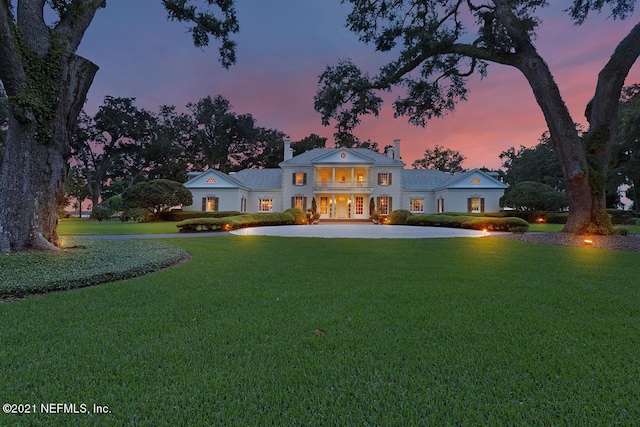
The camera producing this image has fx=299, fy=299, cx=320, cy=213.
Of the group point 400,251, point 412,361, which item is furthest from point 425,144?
point 412,361

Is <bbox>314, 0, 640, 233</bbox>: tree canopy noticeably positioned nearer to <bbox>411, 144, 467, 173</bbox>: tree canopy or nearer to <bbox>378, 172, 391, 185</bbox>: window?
<bbox>378, 172, 391, 185</bbox>: window

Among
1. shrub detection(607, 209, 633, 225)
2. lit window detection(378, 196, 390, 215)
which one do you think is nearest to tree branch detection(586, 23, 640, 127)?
shrub detection(607, 209, 633, 225)

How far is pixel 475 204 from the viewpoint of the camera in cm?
2961

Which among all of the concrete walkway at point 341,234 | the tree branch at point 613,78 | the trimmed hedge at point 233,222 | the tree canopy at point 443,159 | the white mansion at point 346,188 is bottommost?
the concrete walkway at point 341,234

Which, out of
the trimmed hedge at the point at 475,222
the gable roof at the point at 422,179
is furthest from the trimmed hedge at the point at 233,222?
the gable roof at the point at 422,179

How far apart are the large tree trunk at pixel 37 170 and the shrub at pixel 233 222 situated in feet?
30.4

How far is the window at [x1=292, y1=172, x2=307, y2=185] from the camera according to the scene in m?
31.2

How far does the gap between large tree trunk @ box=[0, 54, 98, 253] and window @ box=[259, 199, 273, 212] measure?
83.1ft

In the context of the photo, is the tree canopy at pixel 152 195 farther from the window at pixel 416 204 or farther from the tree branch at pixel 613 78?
the tree branch at pixel 613 78

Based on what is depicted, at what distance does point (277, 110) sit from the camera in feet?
90.9

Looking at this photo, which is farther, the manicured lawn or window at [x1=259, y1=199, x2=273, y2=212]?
window at [x1=259, y1=199, x2=273, y2=212]

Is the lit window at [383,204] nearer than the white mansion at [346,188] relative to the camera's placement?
No

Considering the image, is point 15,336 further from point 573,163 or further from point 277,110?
point 277,110

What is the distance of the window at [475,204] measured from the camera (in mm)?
29484
